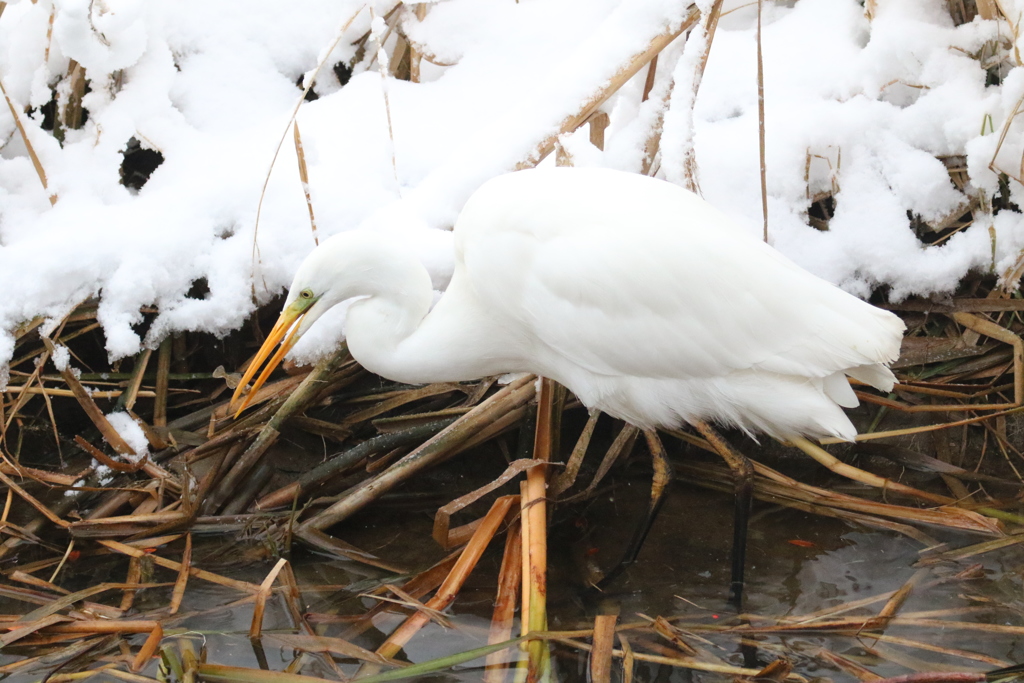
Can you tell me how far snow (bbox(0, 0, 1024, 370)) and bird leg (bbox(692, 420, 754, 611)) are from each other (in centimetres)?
Answer: 74


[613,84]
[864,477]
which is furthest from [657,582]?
[613,84]

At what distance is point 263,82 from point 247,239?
0.93m

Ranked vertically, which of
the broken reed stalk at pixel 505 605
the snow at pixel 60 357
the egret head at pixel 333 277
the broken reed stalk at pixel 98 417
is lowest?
the broken reed stalk at pixel 505 605

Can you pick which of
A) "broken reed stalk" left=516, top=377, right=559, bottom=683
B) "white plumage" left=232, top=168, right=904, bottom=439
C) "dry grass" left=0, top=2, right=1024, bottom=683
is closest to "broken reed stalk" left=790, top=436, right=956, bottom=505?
"dry grass" left=0, top=2, right=1024, bottom=683

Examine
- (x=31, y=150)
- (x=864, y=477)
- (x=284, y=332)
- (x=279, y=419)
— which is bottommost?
(x=864, y=477)

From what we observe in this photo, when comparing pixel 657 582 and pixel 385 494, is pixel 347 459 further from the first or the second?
pixel 657 582

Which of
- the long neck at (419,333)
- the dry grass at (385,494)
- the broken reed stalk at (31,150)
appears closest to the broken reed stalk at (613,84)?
the dry grass at (385,494)

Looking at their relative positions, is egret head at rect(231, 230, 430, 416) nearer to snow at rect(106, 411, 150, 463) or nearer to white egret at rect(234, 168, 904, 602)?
white egret at rect(234, 168, 904, 602)

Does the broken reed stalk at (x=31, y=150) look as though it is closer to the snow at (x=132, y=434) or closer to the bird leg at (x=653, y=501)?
the snow at (x=132, y=434)

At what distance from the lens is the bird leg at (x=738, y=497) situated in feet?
7.31

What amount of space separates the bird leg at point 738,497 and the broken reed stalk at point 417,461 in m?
0.60

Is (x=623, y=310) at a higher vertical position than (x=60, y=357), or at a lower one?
higher

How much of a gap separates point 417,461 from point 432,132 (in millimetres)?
1363

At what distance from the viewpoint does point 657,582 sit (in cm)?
231
